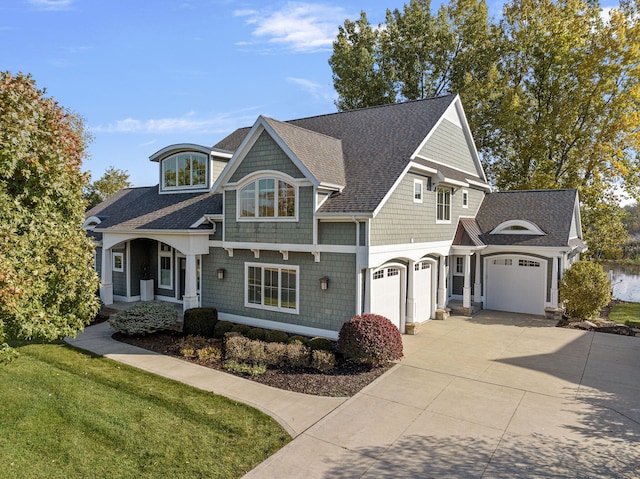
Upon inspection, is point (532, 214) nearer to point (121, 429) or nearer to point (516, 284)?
point (516, 284)

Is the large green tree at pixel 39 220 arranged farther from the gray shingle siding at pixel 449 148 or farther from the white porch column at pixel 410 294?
the gray shingle siding at pixel 449 148

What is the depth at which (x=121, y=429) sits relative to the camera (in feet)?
23.8

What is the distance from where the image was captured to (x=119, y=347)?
40.9 ft

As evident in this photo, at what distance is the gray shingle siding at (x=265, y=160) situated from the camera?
12547 millimetres

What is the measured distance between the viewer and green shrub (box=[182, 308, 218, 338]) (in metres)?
13.4

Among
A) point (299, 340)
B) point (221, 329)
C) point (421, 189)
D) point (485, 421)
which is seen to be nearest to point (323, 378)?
point (299, 340)

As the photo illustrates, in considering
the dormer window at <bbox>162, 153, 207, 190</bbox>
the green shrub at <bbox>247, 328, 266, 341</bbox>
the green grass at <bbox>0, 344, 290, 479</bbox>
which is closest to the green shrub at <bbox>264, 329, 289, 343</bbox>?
the green shrub at <bbox>247, 328, 266, 341</bbox>

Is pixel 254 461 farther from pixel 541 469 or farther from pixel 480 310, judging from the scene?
pixel 480 310

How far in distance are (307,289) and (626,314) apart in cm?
1550

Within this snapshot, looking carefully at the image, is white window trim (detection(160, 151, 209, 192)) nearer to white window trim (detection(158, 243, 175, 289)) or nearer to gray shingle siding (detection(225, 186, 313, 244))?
white window trim (detection(158, 243, 175, 289))

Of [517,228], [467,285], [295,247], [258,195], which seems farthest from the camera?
[517,228]

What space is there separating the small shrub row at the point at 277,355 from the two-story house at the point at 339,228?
5.21 feet

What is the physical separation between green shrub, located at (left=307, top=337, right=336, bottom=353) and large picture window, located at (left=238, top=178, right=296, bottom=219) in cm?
377

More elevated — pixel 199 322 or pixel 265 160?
pixel 265 160
